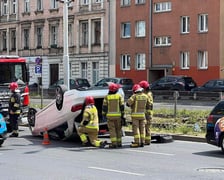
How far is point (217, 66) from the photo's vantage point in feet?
150

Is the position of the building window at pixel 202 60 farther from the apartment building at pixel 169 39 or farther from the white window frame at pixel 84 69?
the white window frame at pixel 84 69

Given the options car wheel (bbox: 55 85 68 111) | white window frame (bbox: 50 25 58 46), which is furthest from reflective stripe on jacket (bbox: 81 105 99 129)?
white window frame (bbox: 50 25 58 46)

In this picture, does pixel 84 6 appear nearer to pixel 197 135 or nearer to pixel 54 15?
pixel 54 15

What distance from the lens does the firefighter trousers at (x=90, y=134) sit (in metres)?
15.5

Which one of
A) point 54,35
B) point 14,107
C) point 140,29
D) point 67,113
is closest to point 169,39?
point 140,29

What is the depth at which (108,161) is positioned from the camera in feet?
42.0

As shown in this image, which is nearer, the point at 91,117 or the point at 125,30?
the point at 91,117

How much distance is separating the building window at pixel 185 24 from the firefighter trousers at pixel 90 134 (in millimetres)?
33629

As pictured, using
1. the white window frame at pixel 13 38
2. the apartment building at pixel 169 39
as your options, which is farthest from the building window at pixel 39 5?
the apartment building at pixel 169 39

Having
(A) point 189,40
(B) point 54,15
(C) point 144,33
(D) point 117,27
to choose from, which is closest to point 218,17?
(A) point 189,40

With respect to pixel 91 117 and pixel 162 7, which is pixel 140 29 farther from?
pixel 91 117

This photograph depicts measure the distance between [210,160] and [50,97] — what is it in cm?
2979

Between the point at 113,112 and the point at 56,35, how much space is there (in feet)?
148

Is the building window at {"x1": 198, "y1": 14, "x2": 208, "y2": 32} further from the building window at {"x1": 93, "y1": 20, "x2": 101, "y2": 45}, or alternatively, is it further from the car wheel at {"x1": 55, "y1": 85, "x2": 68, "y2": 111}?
the car wheel at {"x1": 55, "y1": 85, "x2": 68, "y2": 111}
